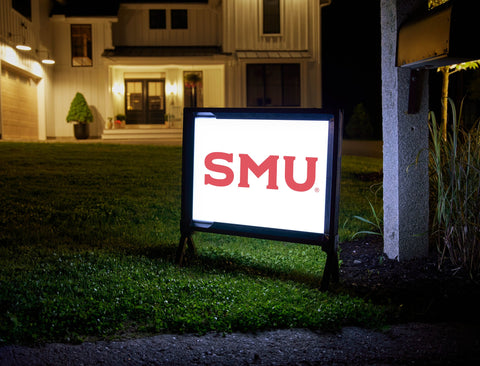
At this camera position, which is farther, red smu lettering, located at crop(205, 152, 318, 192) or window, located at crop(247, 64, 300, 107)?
window, located at crop(247, 64, 300, 107)

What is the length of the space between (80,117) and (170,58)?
520cm

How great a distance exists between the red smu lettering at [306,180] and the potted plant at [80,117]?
832 inches

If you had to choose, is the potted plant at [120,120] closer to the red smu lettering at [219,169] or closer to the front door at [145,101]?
the front door at [145,101]

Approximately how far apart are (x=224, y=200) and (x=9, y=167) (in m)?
6.79

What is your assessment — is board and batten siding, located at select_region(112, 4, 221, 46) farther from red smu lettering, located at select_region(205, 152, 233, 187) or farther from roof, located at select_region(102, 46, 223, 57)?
red smu lettering, located at select_region(205, 152, 233, 187)

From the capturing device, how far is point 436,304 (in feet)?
11.4

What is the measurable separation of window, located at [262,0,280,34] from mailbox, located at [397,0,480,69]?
2301 cm

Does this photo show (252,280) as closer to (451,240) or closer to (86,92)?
(451,240)

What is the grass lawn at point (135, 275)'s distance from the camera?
3139mm

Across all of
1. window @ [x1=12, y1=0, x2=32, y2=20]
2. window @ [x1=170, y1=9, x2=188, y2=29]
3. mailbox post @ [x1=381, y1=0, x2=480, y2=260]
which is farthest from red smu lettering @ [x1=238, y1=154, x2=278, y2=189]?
window @ [x1=170, y1=9, x2=188, y2=29]

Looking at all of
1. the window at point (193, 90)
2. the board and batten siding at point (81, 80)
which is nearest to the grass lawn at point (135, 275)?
the board and batten siding at point (81, 80)

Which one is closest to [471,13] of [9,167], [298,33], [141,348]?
[141,348]

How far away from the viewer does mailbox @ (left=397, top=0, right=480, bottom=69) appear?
361 cm

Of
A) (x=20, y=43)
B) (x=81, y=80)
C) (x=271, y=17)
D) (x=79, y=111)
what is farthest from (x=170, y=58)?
(x=20, y=43)
